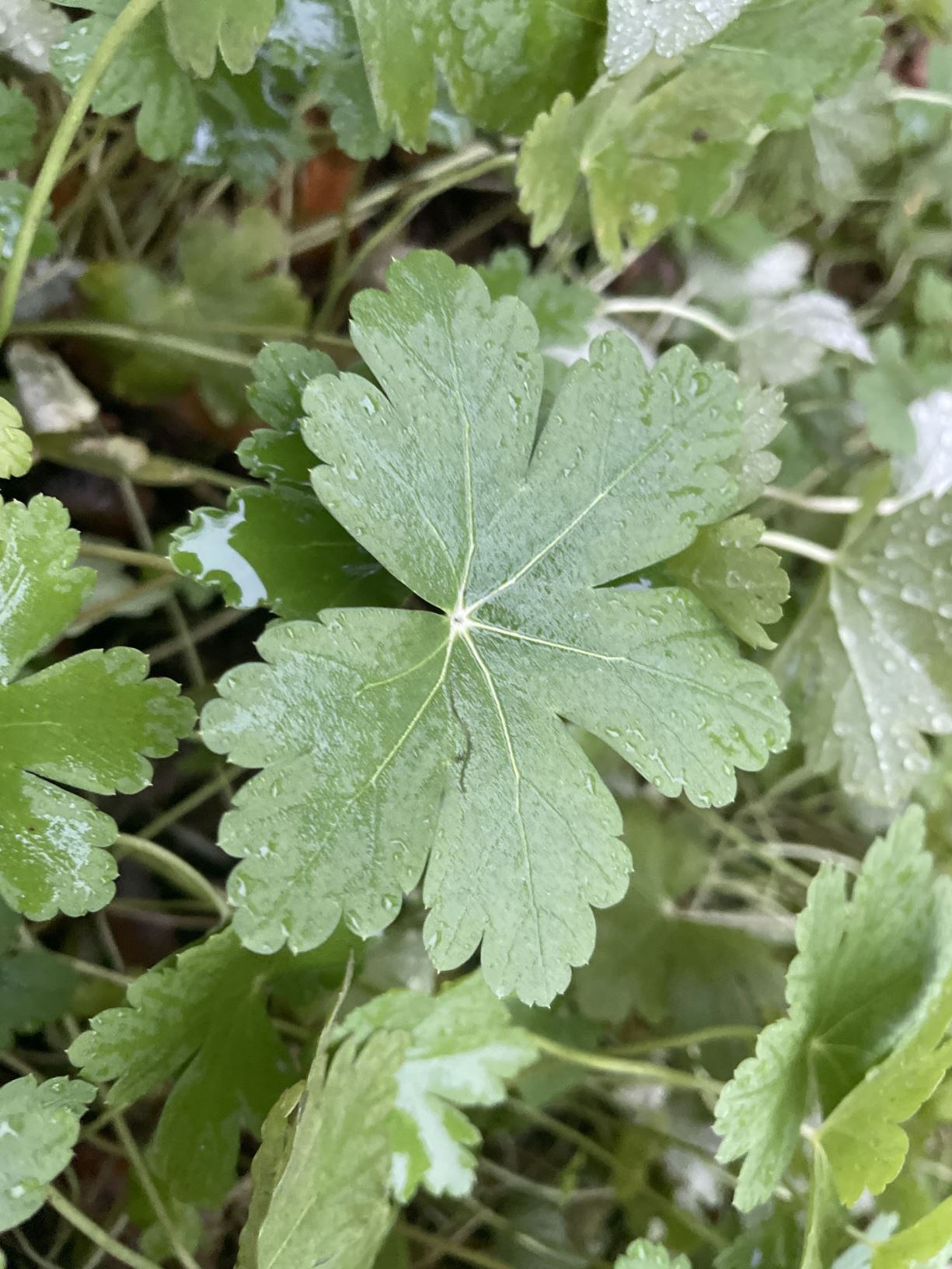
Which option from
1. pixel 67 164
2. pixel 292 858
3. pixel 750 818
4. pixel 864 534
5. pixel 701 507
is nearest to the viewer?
pixel 292 858

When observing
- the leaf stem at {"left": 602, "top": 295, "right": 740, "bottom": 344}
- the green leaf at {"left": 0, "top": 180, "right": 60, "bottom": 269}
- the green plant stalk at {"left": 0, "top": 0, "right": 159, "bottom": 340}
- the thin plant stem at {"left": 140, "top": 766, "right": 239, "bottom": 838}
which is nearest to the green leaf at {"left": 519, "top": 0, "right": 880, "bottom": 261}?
the leaf stem at {"left": 602, "top": 295, "right": 740, "bottom": 344}

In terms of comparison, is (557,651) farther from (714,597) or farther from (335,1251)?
(335,1251)

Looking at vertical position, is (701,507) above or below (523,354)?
below

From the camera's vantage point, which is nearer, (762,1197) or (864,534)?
Result: (762,1197)

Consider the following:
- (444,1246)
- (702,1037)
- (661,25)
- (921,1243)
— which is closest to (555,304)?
(661,25)

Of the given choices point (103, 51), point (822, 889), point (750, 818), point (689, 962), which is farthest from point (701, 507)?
point (750, 818)
